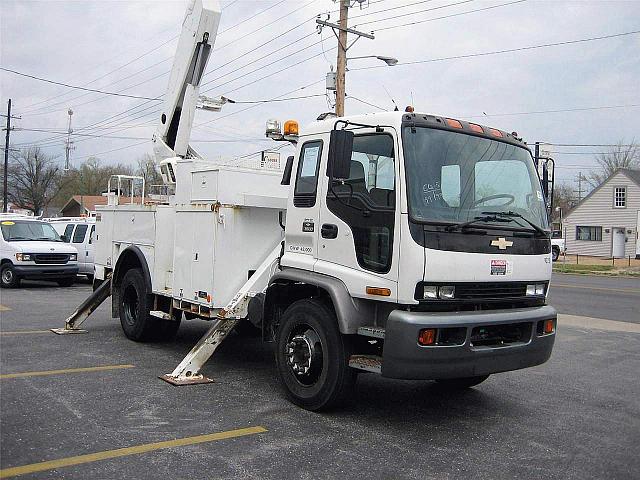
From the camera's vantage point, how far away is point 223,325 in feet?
24.6

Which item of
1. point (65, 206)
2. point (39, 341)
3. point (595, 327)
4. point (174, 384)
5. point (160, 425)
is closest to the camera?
point (160, 425)

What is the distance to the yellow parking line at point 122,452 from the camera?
4598mm

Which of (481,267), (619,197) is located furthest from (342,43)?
(619,197)

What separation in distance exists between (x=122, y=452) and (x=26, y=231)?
15950 millimetres

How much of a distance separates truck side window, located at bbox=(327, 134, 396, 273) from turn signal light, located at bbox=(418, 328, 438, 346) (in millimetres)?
611

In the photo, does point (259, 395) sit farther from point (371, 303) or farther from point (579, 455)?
point (579, 455)

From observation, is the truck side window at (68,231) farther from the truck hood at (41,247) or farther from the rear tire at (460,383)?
the rear tire at (460,383)

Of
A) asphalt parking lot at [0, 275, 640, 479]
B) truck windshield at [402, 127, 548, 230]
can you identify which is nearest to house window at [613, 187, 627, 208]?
asphalt parking lot at [0, 275, 640, 479]

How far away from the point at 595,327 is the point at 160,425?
983 cm

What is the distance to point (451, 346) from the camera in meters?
5.49

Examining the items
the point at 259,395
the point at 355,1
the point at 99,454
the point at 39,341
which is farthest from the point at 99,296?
the point at 355,1

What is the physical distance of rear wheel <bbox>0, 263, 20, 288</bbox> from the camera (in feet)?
58.4

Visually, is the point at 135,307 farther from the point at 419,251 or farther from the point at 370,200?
the point at 419,251

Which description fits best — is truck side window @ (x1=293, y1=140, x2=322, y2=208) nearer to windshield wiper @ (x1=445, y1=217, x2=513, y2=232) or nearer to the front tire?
the front tire
